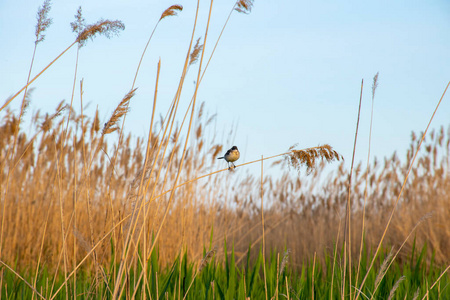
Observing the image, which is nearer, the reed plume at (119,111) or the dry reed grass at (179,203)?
the reed plume at (119,111)

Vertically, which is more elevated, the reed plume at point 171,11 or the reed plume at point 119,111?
the reed plume at point 171,11

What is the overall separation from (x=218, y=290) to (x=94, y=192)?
10.7 ft

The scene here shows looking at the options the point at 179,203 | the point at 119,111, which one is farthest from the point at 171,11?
the point at 179,203

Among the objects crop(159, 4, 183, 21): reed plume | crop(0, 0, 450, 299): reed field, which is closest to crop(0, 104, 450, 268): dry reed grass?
crop(0, 0, 450, 299): reed field

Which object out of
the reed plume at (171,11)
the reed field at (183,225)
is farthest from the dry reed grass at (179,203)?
the reed plume at (171,11)

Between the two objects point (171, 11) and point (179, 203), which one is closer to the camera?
point (171, 11)

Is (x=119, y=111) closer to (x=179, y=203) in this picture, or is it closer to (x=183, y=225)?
(x=183, y=225)

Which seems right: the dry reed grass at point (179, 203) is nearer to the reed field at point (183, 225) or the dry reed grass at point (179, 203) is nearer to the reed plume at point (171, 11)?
the reed field at point (183, 225)

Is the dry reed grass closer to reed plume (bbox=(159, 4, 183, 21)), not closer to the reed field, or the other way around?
the reed field

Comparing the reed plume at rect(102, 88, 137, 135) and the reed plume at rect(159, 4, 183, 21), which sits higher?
the reed plume at rect(159, 4, 183, 21)

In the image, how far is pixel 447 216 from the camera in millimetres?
5633

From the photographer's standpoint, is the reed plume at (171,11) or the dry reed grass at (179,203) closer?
the reed plume at (171,11)

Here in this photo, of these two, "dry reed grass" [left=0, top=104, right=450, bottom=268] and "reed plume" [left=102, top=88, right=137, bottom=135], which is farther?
"dry reed grass" [left=0, top=104, right=450, bottom=268]

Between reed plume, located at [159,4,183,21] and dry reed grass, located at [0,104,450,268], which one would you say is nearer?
reed plume, located at [159,4,183,21]
